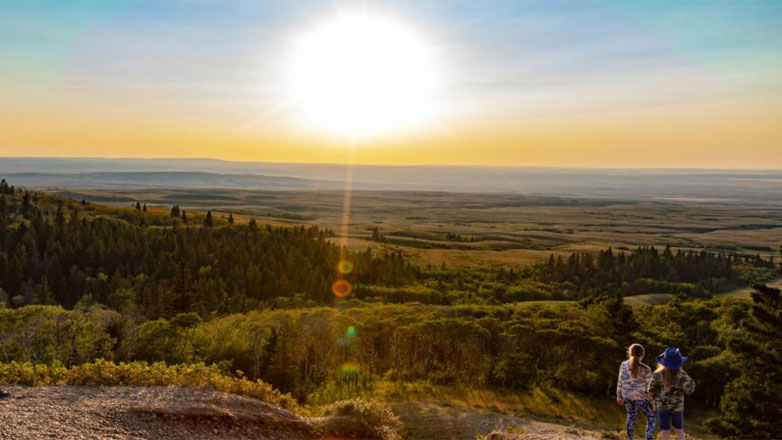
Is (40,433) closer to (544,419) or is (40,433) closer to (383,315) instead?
(544,419)

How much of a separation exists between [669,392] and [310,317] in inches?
1685

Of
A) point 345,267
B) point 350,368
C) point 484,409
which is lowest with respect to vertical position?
point 345,267

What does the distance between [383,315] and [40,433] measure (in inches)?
1829

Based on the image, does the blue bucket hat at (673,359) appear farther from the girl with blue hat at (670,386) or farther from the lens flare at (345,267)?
the lens flare at (345,267)

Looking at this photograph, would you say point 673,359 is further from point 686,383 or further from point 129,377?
point 129,377

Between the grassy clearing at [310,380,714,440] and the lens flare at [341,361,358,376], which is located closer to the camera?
the grassy clearing at [310,380,714,440]

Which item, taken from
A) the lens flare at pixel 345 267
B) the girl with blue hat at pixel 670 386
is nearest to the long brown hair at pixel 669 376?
the girl with blue hat at pixel 670 386

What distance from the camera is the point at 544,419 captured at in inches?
1590

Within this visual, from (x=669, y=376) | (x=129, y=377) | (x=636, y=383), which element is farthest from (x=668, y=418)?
(x=129, y=377)

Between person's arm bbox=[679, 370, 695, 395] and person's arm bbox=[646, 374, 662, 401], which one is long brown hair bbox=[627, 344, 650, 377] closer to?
person's arm bbox=[646, 374, 662, 401]

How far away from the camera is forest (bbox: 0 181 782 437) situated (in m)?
39.8

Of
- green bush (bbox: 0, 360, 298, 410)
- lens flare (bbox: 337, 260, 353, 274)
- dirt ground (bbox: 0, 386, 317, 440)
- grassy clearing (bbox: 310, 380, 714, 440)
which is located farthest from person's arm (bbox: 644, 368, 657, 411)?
lens flare (bbox: 337, 260, 353, 274)

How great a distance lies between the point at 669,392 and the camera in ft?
41.2

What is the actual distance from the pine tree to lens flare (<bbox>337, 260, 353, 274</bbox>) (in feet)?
279
